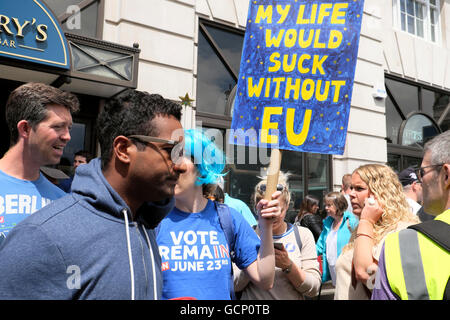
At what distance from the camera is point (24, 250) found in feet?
3.66

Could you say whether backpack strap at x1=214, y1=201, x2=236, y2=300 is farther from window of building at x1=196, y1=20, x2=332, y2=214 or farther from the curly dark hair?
window of building at x1=196, y1=20, x2=332, y2=214

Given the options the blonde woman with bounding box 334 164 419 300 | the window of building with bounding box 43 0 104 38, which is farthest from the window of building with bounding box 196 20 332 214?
the blonde woman with bounding box 334 164 419 300

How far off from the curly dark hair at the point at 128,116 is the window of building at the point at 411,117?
10.1 metres

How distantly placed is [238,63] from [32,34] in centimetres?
447

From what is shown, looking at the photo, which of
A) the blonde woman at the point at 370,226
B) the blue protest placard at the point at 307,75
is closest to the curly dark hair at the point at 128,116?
the blue protest placard at the point at 307,75

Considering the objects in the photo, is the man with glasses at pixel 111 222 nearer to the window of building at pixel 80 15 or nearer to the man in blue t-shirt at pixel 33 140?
the man in blue t-shirt at pixel 33 140

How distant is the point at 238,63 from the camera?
8.10 metres

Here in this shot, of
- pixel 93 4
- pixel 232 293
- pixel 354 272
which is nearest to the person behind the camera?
pixel 232 293

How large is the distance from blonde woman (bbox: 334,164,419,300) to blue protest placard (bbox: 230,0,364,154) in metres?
0.67

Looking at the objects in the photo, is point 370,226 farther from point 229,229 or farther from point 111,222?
point 111,222

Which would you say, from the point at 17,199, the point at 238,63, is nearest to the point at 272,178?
the point at 17,199

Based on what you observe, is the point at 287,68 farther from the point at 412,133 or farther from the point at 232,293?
the point at 412,133

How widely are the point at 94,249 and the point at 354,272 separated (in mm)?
1902


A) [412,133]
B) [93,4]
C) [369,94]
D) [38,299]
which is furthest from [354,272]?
[412,133]
